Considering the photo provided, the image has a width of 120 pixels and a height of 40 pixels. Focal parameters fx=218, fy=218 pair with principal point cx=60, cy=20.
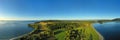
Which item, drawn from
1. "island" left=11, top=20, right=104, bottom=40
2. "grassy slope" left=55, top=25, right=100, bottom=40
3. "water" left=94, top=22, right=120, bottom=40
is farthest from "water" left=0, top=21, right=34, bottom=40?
"water" left=94, top=22, right=120, bottom=40

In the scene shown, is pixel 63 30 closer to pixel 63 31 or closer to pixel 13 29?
pixel 63 31

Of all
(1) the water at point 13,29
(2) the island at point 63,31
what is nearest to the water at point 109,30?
(2) the island at point 63,31

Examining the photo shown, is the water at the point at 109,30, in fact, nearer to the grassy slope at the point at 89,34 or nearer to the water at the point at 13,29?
the grassy slope at the point at 89,34

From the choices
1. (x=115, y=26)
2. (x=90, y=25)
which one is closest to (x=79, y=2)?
(x=90, y=25)

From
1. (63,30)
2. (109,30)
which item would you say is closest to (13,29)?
(63,30)

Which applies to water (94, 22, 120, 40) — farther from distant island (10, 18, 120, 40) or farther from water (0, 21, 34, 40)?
water (0, 21, 34, 40)

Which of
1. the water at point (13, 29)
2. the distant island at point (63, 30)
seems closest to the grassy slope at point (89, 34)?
the distant island at point (63, 30)
